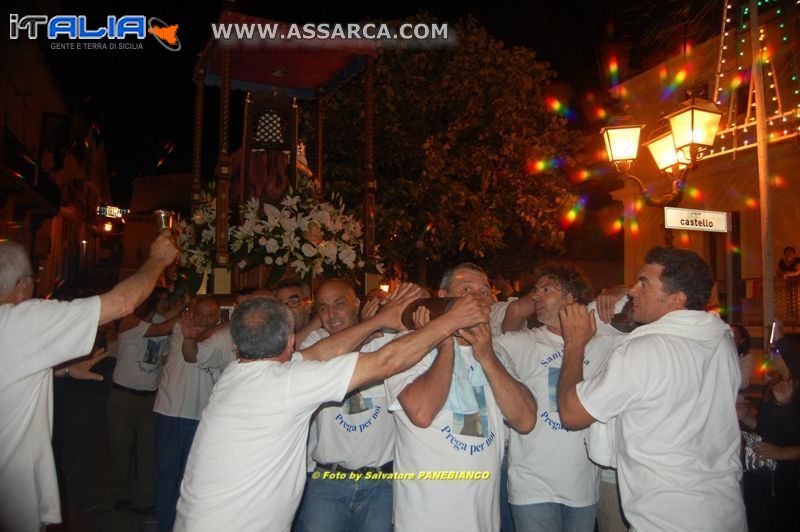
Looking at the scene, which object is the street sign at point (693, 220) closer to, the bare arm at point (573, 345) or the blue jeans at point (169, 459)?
the bare arm at point (573, 345)

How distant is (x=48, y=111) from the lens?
25.8 metres

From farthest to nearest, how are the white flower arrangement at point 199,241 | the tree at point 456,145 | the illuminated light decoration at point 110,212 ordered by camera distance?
the illuminated light decoration at point 110,212 < the tree at point 456,145 < the white flower arrangement at point 199,241

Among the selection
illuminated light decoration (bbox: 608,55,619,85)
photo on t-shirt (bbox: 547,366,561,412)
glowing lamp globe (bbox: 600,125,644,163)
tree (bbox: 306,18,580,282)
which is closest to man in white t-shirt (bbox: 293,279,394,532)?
photo on t-shirt (bbox: 547,366,561,412)

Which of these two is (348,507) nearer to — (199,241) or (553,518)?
(553,518)

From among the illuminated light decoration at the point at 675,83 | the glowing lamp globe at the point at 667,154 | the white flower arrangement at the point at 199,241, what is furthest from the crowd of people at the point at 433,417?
the illuminated light decoration at the point at 675,83

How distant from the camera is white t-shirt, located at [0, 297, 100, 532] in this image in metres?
2.86

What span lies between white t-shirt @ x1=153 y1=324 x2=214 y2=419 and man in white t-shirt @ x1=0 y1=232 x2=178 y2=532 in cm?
266

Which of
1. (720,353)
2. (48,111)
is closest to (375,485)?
(720,353)

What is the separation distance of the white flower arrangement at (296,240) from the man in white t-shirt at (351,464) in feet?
7.33

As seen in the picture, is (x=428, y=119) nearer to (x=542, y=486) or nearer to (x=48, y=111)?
(x=542, y=486)

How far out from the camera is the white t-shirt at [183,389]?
5.77 meters

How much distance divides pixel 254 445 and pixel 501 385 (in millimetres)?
1220

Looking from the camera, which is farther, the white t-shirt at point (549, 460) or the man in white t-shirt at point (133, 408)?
the man in white t-shirt at point (133, 408)

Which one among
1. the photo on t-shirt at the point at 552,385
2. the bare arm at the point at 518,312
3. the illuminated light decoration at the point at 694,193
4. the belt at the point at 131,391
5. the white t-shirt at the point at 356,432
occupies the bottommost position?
the belt at the point at 131,391
